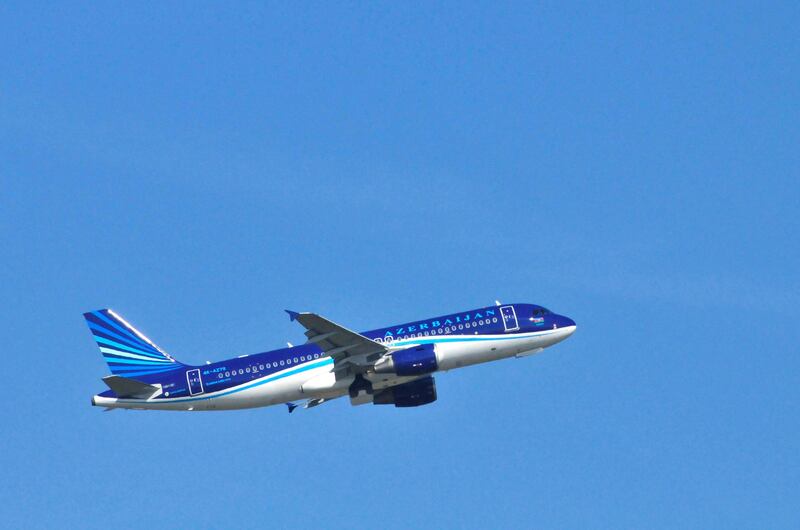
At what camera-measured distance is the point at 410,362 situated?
293 feet

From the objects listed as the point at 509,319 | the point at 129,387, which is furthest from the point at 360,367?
the point at 129,387

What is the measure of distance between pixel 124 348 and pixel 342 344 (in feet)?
62.0

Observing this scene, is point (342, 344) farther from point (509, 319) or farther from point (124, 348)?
point (124, 348)

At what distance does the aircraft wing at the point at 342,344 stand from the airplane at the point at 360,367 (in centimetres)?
7

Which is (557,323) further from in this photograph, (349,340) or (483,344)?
(349,340)

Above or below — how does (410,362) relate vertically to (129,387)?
below

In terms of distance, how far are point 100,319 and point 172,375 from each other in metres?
9.89

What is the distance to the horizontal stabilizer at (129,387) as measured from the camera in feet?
294

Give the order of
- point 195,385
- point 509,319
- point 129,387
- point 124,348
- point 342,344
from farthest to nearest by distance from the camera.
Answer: point 124,348 → point 509,319 → point 195,385 → point 129,387 → point 342,344

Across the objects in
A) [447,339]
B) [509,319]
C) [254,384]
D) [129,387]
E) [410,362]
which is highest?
[129,387]

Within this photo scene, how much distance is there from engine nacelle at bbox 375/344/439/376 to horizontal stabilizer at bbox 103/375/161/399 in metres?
15.9

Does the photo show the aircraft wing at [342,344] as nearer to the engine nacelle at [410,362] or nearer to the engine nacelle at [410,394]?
the engine nacelle at [410,362]

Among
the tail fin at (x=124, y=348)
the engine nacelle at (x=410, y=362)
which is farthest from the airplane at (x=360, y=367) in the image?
the tail fin at (x=124, y=348)

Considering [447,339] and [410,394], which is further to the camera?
[410,394]
